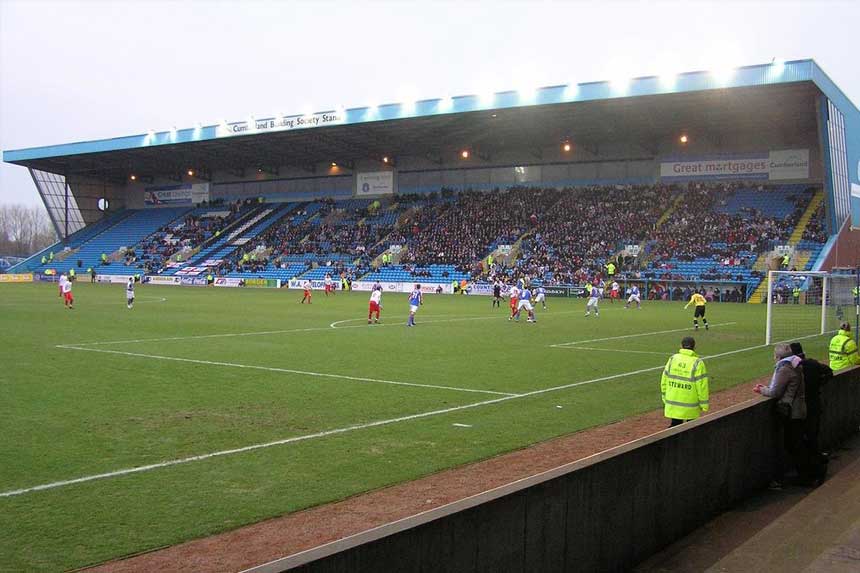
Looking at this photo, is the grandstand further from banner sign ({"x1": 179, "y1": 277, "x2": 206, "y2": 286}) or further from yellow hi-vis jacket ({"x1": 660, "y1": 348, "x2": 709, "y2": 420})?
yellow hi-vis jacket ({"x1": 660, "y1": 348, "x2": 709, "y2": 420})

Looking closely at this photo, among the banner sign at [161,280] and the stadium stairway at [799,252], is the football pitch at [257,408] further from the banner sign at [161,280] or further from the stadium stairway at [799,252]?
the banner sign at [161,280]

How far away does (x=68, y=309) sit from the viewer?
112ft

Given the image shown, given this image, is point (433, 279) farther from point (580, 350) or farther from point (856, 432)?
point (856, 432)

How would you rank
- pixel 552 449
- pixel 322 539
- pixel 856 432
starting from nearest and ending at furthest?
pixel 322 539 < pixel 552 449 < pixel 856 432

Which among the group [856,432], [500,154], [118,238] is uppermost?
[500,154]

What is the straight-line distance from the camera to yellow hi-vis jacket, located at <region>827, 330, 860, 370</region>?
13.5 m

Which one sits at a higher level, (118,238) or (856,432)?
(118,238)

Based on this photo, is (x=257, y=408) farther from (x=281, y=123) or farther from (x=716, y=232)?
(x=281, y=123)

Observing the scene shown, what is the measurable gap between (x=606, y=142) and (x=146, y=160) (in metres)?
46.6

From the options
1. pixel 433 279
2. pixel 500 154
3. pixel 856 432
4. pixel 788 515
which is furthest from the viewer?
pixel 500 154

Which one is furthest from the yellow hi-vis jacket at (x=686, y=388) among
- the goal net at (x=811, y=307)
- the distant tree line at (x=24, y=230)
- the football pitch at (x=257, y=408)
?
A: the distant tree line at (x=24, y=230)

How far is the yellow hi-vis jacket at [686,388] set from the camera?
9.12 m

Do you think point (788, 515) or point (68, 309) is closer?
point (788, 515)

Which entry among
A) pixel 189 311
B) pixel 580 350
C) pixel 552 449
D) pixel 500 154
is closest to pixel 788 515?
pixel 552 449
